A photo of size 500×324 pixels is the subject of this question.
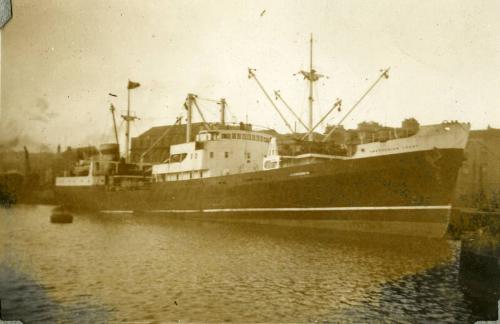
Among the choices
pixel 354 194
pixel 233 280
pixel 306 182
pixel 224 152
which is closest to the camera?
pixel 233 280

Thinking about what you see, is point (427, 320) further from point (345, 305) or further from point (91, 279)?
point (91, 279)

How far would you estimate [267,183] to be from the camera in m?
16.0

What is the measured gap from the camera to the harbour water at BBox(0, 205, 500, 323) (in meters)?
6.71

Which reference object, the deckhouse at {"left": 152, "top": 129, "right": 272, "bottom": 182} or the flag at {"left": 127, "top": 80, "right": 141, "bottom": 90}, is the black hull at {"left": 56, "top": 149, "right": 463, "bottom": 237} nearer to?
the deckhouse at {"left": 152, "top": 129, "right": 272, "bottom": 182}

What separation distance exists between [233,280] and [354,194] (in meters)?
6.97

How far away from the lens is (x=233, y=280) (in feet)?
27.1

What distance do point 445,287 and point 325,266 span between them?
2483mm

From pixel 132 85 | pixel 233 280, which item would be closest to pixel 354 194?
pixel 233 280

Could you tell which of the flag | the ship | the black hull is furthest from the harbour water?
the flag

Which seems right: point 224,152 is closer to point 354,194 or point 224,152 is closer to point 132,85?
point 354,194

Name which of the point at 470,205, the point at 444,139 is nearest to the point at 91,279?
the point at 444,139

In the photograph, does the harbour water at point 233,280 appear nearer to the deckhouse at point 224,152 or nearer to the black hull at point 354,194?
the black hull at point 354,194

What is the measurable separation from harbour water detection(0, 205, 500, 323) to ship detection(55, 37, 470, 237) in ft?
4.08

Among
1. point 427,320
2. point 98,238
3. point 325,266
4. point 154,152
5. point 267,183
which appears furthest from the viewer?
point 154,152
